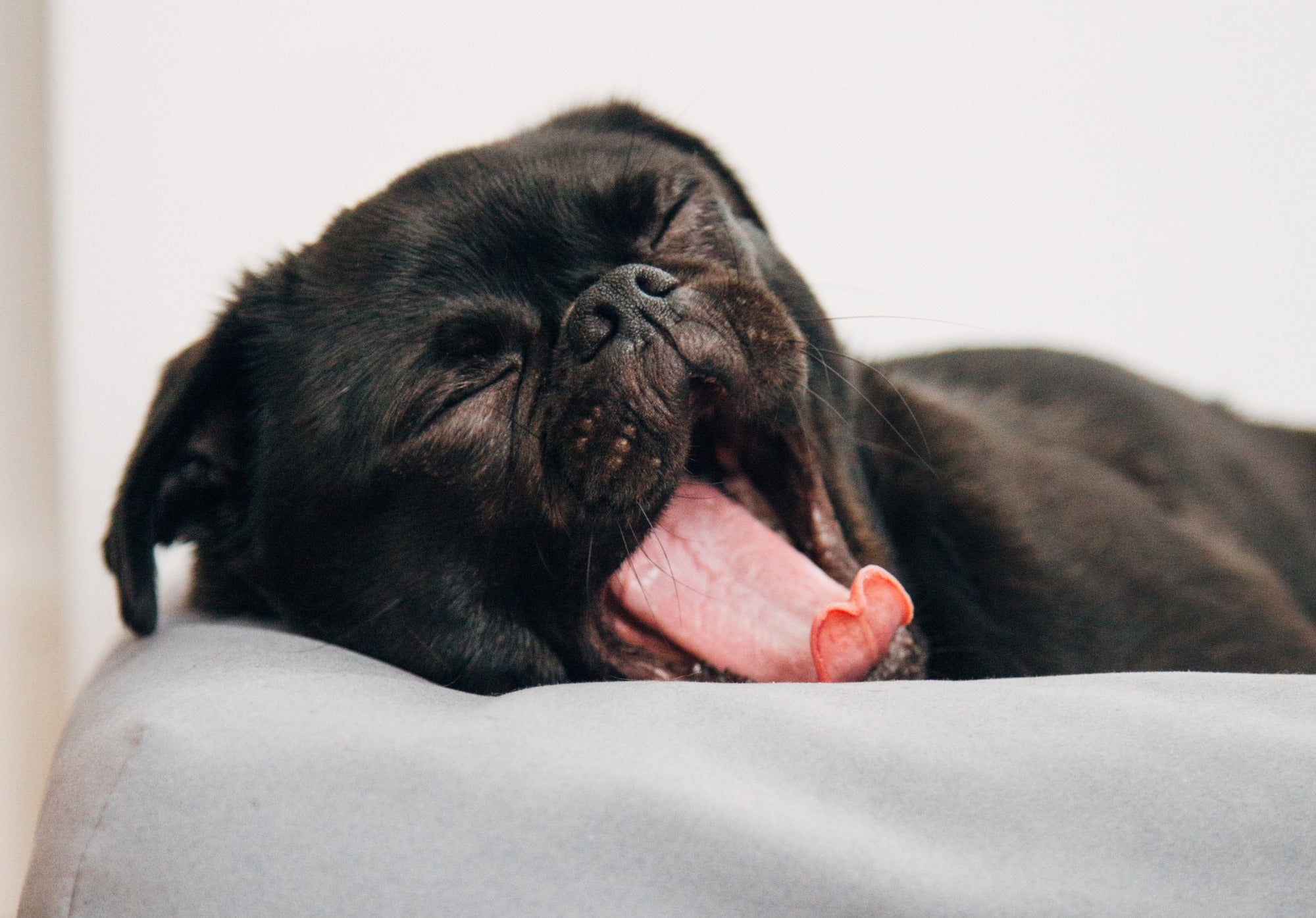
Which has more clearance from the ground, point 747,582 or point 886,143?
point 886,143

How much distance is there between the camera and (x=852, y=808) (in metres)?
0.82

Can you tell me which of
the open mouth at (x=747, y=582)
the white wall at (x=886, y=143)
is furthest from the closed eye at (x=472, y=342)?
the white wall at (x=886, y=143)

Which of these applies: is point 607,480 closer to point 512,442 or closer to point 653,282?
point 512,442

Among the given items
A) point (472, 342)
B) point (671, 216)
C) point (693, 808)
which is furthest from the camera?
point (671, 216)

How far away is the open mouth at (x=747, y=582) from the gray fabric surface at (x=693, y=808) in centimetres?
35

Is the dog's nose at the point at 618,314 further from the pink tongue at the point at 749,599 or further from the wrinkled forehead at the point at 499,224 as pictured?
the pink tongue at the point at 749,599

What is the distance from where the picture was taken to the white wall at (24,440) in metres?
2.30

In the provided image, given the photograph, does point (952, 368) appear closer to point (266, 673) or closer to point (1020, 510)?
point (1020, 510)

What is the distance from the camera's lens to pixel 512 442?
135 cm

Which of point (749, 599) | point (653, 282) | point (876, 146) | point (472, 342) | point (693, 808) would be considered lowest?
point (749, 599)

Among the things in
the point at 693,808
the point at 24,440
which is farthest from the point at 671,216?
the point at 24,440

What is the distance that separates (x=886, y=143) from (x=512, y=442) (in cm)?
235

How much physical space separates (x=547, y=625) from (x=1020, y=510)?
947 millimetres

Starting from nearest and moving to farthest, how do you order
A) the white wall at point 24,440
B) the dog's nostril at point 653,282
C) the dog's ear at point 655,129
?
the dog's nostril at point 653,282
the dog's ear at point 655,129
the white wall at point 24,440
